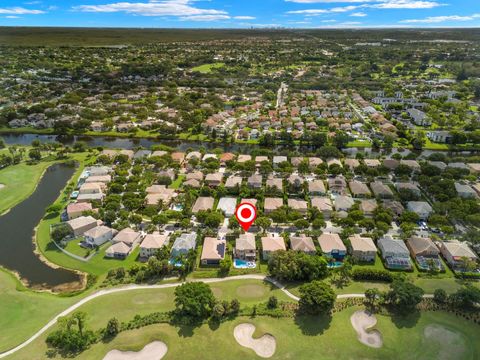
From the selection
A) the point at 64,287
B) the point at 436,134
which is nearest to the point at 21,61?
the point at 64,287

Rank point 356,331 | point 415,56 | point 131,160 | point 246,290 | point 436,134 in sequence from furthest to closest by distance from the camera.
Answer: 1. point 415,56
2. point 436,134
3. point 131,160
4. point 246,290
5. point 356,331

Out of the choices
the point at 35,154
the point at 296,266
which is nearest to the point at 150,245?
the point at 296,266

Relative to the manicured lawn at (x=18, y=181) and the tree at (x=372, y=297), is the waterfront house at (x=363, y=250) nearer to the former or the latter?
the tree at (x=372, y=297)

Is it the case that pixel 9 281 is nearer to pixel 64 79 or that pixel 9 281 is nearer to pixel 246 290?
pixel 246 290

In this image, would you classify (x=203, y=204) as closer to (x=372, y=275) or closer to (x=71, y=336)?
(x=372, y=275)

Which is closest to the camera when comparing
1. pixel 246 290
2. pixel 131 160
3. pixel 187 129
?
pixel 246 290

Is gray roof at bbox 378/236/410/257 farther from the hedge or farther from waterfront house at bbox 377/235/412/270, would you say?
the hedge

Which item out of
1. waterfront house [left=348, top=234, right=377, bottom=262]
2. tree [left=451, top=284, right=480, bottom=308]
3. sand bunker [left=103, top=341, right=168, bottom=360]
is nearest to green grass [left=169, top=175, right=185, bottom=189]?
waterfront house [left=348, top=234, right=377, bottom=262]
